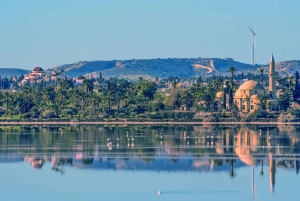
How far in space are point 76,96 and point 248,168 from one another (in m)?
82.4

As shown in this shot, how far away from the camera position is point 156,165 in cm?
6894

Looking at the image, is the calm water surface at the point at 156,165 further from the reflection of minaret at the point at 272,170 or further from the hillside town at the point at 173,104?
the hillside town at the point at 173,104

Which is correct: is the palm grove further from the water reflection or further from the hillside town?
the water reflection

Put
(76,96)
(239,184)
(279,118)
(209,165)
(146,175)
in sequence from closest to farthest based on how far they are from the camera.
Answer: (239,184) < (146,175) < (209,165) < (279,118) < (76,96)

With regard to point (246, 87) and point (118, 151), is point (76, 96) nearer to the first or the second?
point (246, 87)

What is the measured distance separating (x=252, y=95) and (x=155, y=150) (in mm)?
70476

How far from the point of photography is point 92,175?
64.1 m

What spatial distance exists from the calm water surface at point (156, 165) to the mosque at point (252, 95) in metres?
44.9

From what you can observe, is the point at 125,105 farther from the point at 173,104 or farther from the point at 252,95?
the point at 252,95

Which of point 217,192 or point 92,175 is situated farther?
point 92,175

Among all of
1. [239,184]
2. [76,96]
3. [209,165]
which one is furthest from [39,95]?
[239,184]

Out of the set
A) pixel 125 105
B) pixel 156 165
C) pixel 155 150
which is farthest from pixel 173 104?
pixel 156 165

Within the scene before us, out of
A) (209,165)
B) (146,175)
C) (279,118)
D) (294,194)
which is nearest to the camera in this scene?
(294,194)

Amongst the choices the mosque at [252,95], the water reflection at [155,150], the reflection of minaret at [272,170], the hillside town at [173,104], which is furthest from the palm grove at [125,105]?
the reflection of minaret at [272,170]
